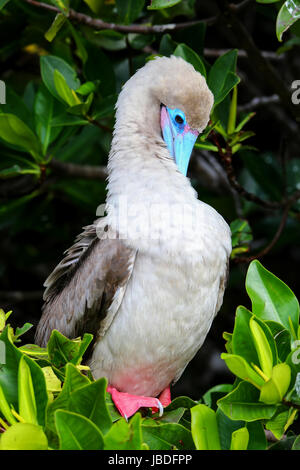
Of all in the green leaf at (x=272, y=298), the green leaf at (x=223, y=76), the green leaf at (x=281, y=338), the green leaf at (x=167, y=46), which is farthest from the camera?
the green leaf at (x=167, y=46)

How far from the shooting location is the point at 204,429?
2.27m

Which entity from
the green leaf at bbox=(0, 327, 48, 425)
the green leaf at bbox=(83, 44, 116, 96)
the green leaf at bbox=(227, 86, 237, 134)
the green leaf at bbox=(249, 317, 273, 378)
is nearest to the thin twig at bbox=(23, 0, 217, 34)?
the green leaf at bbox=(83, 44, 116, 96)

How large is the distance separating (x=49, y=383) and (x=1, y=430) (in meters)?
0.22

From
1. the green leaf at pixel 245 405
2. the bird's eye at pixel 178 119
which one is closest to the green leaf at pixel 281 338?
the green leaf at pixel 245 405

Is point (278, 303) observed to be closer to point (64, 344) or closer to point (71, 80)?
point (64, 344)

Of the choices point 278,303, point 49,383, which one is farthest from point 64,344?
point 278,303

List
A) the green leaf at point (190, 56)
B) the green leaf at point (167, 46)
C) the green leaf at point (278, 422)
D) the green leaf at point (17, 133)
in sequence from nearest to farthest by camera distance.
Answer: the green leaf at point (278, 422)
the green leaf at point (190, 56)
the green leaf at point (17, 133)
the green leaf at point (167, 46)

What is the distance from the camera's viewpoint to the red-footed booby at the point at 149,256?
2.92 metres

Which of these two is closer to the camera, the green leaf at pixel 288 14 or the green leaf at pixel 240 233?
the green leaf at pixel 288 14

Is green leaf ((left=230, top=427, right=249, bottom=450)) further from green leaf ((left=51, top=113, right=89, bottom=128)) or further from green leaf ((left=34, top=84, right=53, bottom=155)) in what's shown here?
green leaf ((left=34, top=84, right=53, bottom=155))

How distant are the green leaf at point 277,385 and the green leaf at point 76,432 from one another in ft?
1.83

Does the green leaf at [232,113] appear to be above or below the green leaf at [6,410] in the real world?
above

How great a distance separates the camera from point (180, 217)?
295 centimetres

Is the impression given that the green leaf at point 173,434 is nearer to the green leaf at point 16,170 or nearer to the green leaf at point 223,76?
the green leaf at point 223,76
